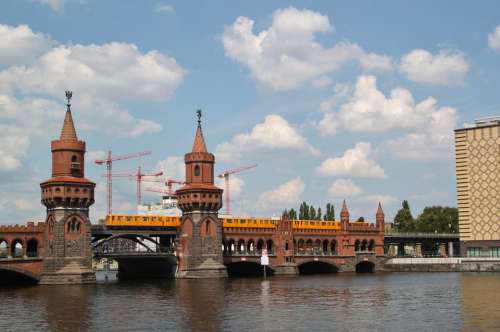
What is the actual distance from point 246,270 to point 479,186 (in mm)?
52889

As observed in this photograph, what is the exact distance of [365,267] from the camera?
170 metres

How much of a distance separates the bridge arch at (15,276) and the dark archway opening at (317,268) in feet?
215

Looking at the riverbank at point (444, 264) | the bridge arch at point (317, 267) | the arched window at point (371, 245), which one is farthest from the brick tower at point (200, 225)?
the arched window at point (371, 245)

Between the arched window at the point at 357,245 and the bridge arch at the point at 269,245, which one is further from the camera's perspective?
the arched window at the point at 357,245

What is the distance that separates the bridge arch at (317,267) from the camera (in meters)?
163

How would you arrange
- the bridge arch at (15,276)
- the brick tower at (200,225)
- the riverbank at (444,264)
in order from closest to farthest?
1. the bridge arch at (15,276)
2. the brick tower at (200,225)
3. the riverbank at (444,264)

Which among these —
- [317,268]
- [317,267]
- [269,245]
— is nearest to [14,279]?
[269,245]

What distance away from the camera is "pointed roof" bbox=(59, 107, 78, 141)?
12031cm

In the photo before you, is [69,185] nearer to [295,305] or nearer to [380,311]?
[295,305]

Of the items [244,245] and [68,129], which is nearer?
[68,129]

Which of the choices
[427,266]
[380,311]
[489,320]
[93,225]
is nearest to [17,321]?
[380,311]

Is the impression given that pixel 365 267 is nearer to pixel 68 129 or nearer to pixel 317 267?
pixel 317 267

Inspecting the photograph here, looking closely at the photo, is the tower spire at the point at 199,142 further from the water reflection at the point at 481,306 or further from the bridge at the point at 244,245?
the water reflection at the point at 481,306

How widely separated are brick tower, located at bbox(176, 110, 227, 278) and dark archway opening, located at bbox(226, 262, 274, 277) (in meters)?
18.4
